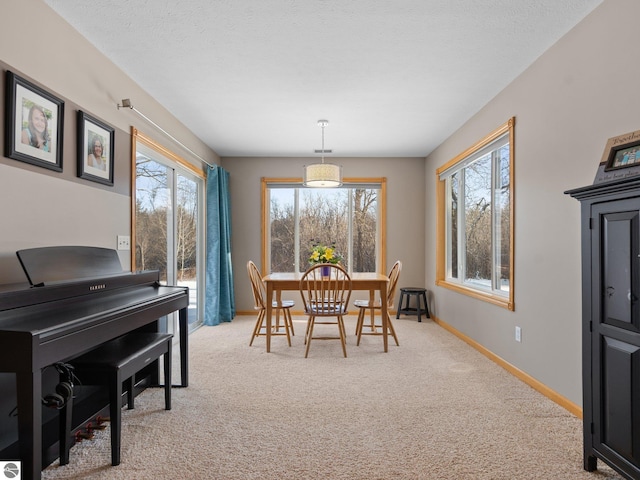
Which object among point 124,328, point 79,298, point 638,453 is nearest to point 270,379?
point 124,328

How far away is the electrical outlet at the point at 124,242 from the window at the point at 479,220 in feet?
10.4

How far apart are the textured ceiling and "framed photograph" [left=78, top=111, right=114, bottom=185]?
0.54 m

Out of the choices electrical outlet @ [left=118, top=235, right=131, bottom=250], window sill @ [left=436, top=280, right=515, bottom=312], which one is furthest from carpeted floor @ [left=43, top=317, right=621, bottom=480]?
electrical outlet @ [left=118, top=235, right=131, bottom=250]

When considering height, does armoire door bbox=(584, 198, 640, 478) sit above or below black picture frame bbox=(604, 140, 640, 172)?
below

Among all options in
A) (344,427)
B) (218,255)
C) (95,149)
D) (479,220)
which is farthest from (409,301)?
(95,149)

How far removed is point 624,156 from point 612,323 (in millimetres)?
775

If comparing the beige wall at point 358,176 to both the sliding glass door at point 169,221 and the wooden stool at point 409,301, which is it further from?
the sliding glass door at point 169,221

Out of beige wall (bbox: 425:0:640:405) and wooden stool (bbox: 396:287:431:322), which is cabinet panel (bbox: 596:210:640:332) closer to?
beige wall (bbox: 425:0:640:405)

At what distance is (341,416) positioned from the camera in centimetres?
248

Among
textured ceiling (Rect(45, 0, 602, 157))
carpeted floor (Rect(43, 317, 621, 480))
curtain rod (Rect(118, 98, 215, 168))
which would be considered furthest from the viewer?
curtain rod (Rect(118, 98, 215, 168))

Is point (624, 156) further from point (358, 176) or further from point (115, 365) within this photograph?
point (358, 176)

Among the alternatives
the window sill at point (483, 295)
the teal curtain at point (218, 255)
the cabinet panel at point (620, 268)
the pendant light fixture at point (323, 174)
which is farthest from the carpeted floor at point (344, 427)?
the pendant light fixture at point (323, 174)

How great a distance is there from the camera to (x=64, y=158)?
2.42m

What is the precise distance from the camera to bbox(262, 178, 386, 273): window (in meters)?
6.23
